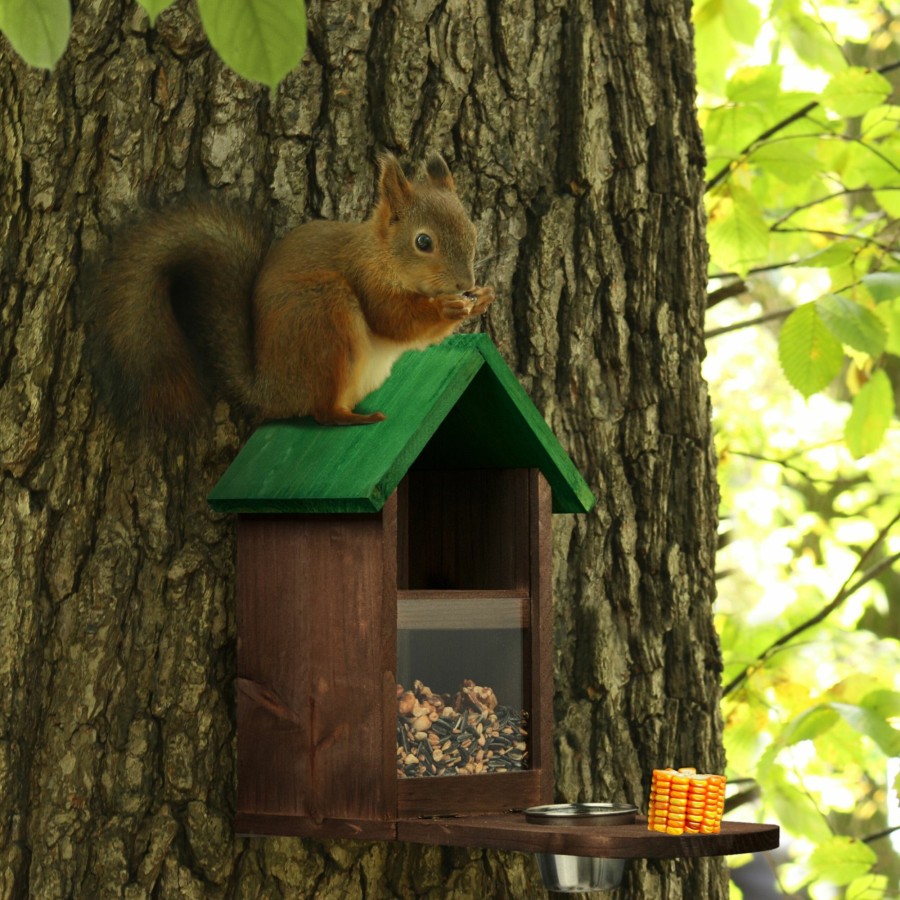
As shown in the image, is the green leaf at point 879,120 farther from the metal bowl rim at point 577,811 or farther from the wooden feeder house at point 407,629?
the metal bowl rim at point 577,811

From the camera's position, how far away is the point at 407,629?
1.51m

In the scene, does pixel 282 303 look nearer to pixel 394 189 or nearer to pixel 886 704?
pixel 394 189

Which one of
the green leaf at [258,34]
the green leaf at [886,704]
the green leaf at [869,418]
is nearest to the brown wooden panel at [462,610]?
the green leaf at [258,34]

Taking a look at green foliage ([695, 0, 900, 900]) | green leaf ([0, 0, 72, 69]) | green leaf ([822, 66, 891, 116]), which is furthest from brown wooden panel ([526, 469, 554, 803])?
green leaf ([822, 66, 891, 116])

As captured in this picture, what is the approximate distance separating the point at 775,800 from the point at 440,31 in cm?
171

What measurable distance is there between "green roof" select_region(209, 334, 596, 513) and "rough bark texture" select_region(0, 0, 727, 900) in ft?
0.55

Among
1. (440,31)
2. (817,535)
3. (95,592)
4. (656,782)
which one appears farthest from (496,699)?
(817,535)

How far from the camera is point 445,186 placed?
1586 mm

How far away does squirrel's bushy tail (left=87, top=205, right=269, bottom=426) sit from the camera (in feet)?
5.35

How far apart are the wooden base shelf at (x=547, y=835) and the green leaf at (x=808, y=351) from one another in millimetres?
1014

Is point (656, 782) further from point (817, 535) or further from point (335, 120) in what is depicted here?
point (817, 535)

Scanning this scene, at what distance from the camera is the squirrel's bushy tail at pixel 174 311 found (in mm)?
1631

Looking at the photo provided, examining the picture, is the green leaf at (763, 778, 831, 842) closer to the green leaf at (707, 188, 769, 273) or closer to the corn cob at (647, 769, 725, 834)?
the green leaf at (707, 188, 769, 273)

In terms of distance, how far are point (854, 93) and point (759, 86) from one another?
0.81ft
